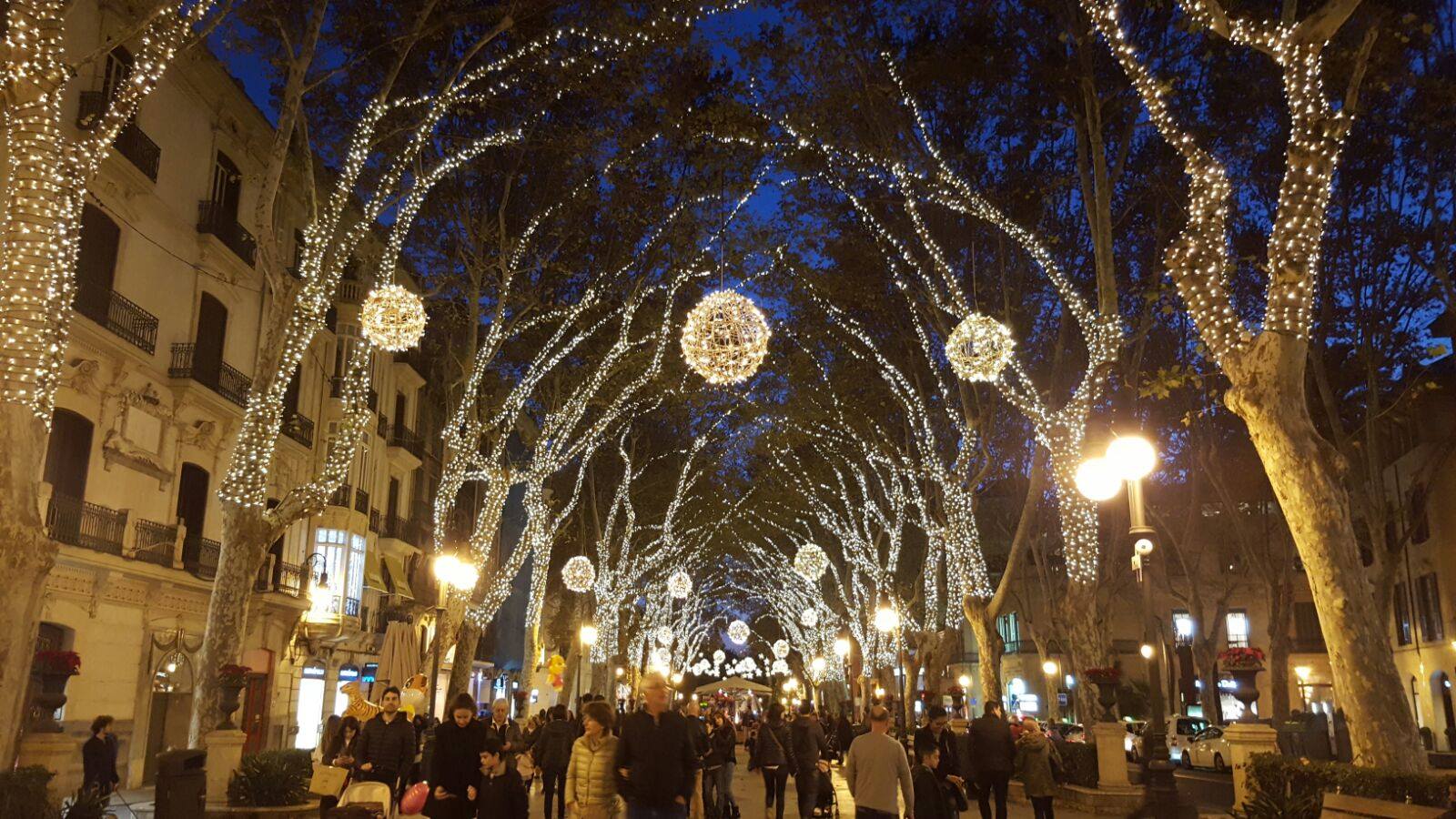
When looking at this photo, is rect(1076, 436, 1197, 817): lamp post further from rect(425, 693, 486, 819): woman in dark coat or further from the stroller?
the stroller

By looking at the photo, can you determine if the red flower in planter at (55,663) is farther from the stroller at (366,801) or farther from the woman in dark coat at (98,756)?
the stroller at (366,801)

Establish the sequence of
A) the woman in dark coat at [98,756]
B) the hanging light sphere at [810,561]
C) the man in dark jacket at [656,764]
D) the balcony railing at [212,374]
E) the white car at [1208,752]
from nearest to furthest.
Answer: the man in dark jacket at [656,764]
the woman in dark coat at [98,756]
the balcony railing at [212,374]
the white car at [1208,752]
the hanging light sphere at [810,561]

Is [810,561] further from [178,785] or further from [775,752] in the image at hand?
[178,785]

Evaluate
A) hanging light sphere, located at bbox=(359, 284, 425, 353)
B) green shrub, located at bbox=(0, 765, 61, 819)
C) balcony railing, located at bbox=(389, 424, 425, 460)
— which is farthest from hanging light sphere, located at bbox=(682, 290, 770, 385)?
balcony railing, located at bbox=(389, 424, 425, 460)

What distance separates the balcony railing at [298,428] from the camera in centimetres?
2480

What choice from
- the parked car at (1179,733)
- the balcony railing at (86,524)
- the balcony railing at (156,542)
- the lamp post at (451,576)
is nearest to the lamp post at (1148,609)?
the lamp post at (451,576)

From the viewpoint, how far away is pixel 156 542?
65.1 ft

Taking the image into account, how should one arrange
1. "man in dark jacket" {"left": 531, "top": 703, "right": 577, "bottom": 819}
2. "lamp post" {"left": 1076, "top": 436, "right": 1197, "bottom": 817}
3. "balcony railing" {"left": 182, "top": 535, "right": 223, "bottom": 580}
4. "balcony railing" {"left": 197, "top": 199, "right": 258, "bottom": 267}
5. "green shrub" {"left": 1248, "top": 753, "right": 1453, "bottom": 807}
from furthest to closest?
Answer: 1. "balcony railing" {"left": 197, "top": 199, "right": 258, "bottom": 267}
2. "balcony railing" {"left": 182, "top": 535, "right": 223, "bottom": 580}
3. "man in dark jacket" {"left": 531, "top": 703, "right": 577, "bottom": 819}
4. "lamp post" {"left": 1076, "top": 436, "right": 1197, "bottom": 817}
5. "green shrub" {"left": 1248, "top": 753, "right": 1453, "bottom": 807}

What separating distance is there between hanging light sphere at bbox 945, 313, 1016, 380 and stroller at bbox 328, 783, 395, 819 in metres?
9.80

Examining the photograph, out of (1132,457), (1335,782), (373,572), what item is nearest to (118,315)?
(373,572)

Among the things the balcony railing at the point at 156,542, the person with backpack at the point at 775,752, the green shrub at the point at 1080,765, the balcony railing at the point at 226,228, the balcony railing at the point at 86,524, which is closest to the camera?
the person with backpack at the point at 775,752

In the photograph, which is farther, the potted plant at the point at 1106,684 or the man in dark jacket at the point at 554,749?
the potted plant at the point at 1106,684

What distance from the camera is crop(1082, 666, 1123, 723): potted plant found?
16.5 metres

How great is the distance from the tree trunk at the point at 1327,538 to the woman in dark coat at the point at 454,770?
7004 mm
